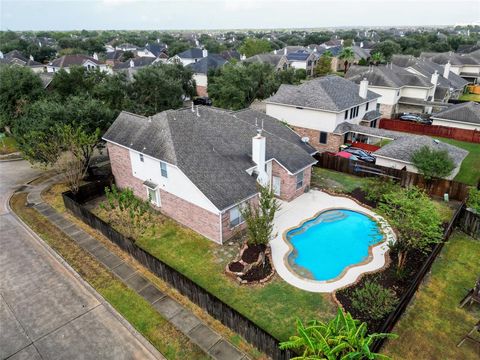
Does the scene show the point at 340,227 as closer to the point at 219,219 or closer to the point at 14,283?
the point at 219,219

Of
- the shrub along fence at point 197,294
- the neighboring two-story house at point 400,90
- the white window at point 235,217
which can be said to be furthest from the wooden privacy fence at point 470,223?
the neighboring two-story house at point 400,90

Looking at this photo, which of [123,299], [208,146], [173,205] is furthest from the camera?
[208,146]

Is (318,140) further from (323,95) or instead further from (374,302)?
(374,302)

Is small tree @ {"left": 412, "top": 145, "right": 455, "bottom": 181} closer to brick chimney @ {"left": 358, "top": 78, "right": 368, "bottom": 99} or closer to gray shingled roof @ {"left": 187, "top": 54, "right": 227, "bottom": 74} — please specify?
brick chimney @ {"left": 358, "top": 78, "right": 368, "bottom": 99}

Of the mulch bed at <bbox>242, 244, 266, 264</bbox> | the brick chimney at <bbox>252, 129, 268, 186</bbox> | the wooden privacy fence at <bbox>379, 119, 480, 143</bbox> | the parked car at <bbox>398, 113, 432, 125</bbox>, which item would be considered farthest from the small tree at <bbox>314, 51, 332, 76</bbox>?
the mulch bed at <bbox>242, 244, 266, 264</bbox>

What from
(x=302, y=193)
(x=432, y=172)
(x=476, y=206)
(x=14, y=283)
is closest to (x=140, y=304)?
(x=14, y=283)

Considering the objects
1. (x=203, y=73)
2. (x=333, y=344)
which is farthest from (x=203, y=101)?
(x=333, y=344)
